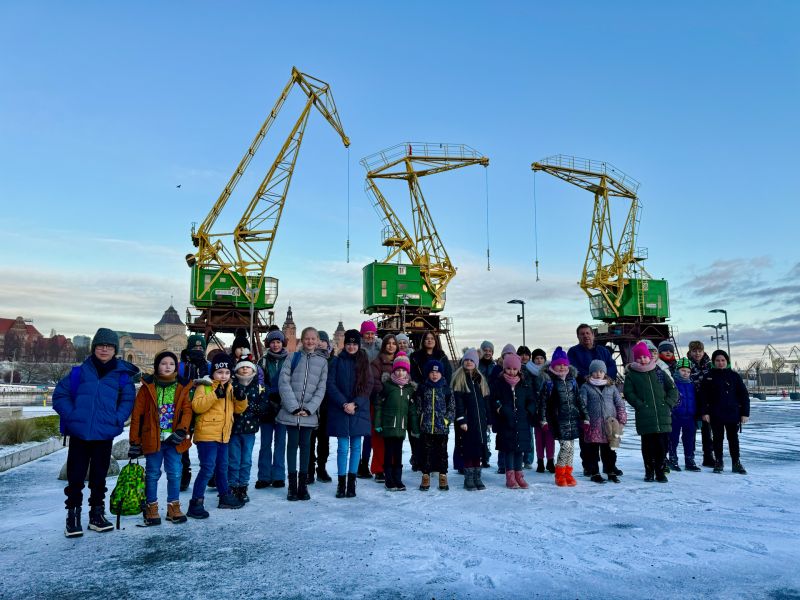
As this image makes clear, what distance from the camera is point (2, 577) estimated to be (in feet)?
11.9

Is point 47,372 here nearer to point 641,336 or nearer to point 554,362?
point 641,336

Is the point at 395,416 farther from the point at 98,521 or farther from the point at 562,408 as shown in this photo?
the point at 98,521

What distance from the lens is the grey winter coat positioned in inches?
235

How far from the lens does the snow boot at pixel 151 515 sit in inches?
191

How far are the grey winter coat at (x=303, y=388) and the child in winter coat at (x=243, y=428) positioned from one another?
0.30 meters

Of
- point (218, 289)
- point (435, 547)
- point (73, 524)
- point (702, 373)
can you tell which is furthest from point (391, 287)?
point (435, 547)

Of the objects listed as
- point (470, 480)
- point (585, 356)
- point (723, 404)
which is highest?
point (585, 356)

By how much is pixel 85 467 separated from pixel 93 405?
1.86 ft

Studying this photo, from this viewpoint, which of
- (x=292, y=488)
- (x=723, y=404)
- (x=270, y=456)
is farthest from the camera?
(x=723, y=404)

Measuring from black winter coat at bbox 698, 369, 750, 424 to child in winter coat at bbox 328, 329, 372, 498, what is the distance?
5.18 m

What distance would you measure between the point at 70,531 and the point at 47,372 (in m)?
110

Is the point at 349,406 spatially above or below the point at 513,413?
above

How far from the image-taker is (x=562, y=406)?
698 centimetres

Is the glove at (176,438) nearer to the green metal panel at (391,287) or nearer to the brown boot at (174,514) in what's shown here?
the brown boot at (174,514)
